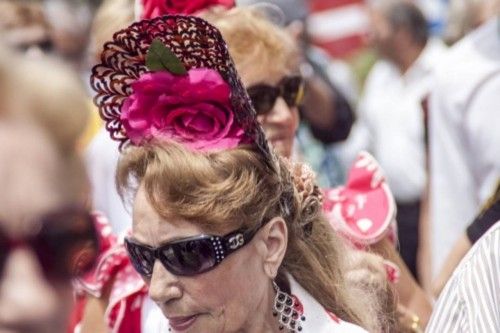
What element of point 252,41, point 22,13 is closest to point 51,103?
point 252,41

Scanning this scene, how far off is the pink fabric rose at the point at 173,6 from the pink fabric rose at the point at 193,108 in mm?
916

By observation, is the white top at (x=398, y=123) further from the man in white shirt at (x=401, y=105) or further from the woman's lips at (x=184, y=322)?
the woman's lips at (x=184, y=322)

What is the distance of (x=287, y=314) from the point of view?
3.91 metres

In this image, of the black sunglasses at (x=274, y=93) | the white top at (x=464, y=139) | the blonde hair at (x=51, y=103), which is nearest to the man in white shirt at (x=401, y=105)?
the white top at (x=464, y=139)

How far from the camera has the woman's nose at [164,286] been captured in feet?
12.4

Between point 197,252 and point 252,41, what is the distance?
1.19 metres

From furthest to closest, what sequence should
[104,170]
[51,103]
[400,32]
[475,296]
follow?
[400,32] < [104,170] < [475,296] < [51,103]

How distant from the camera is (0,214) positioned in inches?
88.7

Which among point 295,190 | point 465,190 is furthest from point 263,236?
point 465,190

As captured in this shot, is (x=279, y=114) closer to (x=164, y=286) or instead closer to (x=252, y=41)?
(x=252, y=41)

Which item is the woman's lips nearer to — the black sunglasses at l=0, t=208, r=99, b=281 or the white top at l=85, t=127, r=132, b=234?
the black sunglasses at l=0, t=208, r=99, b=281

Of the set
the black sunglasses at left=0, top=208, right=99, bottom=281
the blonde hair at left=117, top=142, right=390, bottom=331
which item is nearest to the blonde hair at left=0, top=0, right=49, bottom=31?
the blonde hair at left=117, top=142, right=390, bottom=331

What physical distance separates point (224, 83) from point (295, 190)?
13.9 inches

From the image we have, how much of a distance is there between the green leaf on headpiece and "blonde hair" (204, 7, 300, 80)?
970mm
